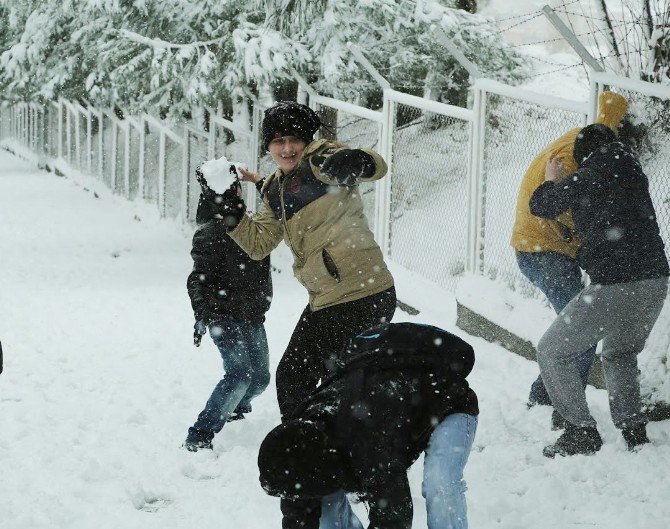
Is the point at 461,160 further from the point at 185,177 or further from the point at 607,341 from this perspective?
the point at 185,177

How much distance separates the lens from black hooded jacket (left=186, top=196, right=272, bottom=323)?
17.4 feet

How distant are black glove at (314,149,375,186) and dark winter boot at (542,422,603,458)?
5.90 feet

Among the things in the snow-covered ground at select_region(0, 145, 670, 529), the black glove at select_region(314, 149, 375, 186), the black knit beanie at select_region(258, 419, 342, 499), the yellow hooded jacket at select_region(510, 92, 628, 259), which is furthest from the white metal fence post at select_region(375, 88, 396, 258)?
the black knit beanie at select_region(258, 419, 342, 499)

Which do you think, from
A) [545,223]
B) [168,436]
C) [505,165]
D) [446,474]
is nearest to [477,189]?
[505,165]

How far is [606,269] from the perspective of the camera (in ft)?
15.7

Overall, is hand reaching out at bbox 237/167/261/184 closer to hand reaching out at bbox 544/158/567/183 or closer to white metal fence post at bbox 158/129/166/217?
hand reaching out at bbox 544/158/567/183

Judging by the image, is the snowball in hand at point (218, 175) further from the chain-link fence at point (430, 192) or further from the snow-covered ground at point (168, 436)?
the chain-link fence at point (430, 192)

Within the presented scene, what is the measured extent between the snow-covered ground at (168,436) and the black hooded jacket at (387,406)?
145 cm

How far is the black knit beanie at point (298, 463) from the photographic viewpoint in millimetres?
2809

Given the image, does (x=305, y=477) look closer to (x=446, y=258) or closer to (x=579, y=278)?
(x=579, y=278)

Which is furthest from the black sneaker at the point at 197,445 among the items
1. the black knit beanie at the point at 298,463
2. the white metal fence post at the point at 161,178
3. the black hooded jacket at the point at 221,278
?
the white metal fence post at the point at 161,178

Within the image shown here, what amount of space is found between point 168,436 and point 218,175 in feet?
6.71

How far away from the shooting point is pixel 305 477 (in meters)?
2.83

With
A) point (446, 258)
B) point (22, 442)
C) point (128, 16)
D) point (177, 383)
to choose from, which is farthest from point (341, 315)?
point (128, 16)
